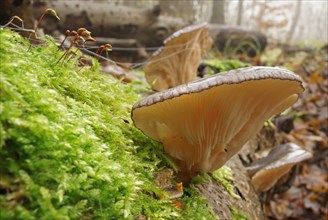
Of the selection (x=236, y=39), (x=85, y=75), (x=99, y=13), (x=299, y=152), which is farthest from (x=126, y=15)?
(x=85, y=75)

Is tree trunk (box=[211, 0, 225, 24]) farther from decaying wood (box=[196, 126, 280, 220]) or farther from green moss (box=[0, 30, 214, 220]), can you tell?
green moss (box=[0, 30, 214, 220])

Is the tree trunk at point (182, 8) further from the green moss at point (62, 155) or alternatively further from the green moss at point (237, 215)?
the green moss at point (62, 155)

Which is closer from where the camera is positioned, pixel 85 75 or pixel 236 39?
pixel 85 75

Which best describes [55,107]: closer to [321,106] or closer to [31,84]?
[31,84]

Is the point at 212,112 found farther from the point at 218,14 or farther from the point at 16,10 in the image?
the point at 218,14

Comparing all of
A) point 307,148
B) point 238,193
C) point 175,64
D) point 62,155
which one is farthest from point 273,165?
point 307,148

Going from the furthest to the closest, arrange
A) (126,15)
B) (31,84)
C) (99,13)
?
(126,15)
(99,13)
(31,84)

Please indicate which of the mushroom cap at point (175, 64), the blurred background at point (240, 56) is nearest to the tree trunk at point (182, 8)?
the blurred background at point (240, 56)
